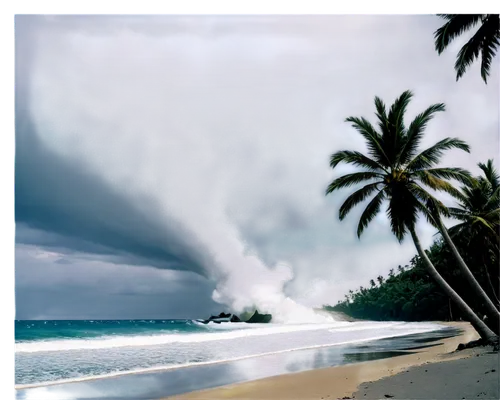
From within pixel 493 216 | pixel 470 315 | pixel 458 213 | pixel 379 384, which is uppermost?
pixel 458 213

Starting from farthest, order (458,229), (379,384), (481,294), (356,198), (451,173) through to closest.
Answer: (458,229), (356,198), (451,173), (481,294), (379,384)

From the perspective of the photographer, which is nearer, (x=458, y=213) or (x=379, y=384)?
(x=379, y=384)

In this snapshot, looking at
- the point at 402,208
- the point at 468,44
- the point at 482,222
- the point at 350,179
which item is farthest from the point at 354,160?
the point at 482,222

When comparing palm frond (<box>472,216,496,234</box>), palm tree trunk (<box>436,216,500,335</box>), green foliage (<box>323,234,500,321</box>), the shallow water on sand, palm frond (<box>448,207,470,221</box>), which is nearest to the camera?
the shallow water on sand

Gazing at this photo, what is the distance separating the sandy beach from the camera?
501 centimetres

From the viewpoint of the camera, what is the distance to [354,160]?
951 cm

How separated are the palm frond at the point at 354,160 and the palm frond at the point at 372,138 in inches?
4.6

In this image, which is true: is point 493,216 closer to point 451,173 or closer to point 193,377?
point 451,173

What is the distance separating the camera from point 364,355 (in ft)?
35.4

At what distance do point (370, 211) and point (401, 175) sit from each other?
3.28ft

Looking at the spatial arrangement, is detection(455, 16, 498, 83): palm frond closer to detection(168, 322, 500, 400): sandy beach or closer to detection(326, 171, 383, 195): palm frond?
detection(326, 171, 383, 195): palm frond

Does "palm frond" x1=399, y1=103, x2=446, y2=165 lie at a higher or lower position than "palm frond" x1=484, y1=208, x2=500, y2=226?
higher

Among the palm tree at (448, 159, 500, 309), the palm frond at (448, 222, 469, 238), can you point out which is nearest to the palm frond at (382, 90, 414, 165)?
the palm tree at (448, 159, 500, 309)

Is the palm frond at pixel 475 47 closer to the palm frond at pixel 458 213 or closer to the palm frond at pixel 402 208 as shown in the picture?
the palm frond at pixel 402 208
